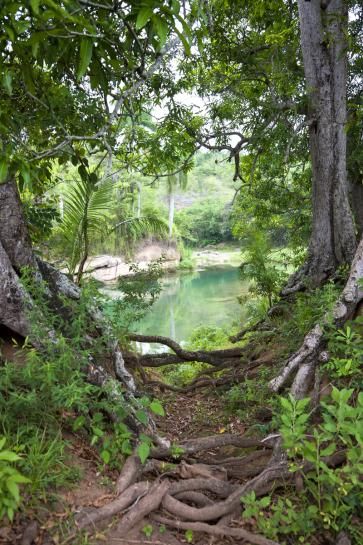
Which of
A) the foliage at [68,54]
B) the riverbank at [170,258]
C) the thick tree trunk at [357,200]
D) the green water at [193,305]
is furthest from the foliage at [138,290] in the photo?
the riverbank at [170,258]

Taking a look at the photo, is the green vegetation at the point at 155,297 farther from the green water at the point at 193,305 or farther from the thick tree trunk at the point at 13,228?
the green water at the point at 193,305

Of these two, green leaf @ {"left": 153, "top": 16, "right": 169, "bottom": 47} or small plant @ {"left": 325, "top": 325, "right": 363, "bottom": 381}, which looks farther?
small plant @ {"left": 325, "top": 325, "right": 363, "bottom": 381}

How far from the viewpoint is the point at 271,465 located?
2.58m

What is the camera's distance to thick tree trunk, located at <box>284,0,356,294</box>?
4.95 metres

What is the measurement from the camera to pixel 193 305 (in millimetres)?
19984

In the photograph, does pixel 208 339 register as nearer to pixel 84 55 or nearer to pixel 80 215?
pixel 80 215

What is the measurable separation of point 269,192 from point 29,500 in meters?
6.89

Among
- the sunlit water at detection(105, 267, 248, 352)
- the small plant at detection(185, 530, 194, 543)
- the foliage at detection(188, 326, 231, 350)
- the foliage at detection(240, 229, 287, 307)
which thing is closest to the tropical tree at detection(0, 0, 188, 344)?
the small plant at detection(185, 530, 194, 543)

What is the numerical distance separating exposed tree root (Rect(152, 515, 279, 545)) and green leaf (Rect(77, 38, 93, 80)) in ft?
7.17

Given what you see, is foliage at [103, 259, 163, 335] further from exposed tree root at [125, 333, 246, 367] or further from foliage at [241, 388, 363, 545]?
foliage at [241, 388, 363, 545]

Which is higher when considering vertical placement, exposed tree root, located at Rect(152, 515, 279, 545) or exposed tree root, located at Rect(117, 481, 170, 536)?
exposed tree root, located at Rect(117, 481, 170, 536)

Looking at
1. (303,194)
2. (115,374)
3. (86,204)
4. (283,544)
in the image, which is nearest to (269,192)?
(303,194)

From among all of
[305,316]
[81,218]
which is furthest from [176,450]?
[81,218]

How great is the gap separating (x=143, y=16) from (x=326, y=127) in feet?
12.5
